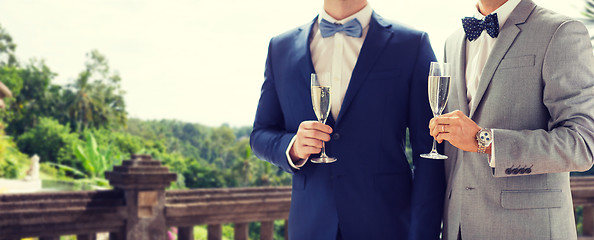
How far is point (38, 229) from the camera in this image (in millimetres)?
3242

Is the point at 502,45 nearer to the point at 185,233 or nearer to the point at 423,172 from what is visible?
the point at 423,172

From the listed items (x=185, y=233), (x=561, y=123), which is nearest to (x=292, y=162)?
(x=561, y=123)

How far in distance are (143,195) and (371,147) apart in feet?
6.96

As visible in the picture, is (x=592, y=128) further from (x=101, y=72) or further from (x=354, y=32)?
(x=101, y=72)

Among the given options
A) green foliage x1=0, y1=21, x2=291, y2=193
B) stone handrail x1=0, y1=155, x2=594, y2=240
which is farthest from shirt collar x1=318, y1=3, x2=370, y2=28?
green foliage x1=0, y1=21, x2=291, y2=193

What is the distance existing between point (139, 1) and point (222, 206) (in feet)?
274

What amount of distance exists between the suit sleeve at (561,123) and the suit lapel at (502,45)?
0.45 feet

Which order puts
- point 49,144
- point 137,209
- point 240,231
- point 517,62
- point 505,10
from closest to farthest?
Answer: point 517,62 < point 505,10 < point 137,209 < point 240,231 < point 49,144

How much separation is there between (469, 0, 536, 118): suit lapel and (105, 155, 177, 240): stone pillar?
2395 millimetres

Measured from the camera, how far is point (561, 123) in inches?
65.6

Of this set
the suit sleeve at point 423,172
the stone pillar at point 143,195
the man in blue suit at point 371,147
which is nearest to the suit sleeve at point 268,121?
the man in blue suit at point 371,147

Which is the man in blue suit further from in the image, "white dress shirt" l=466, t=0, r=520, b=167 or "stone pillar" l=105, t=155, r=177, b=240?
"stone pillar" l=105, t=155, r=177, b=240

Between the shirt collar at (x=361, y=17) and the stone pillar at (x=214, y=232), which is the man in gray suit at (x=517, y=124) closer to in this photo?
the shirt collar at (x=361, y=17)

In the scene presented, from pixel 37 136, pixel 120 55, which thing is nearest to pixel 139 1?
pixel 120 55
